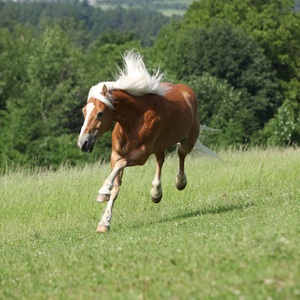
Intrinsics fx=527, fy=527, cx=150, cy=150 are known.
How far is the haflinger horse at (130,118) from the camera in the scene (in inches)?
312

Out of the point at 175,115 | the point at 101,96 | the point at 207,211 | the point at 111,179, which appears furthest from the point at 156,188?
the point at 101,96

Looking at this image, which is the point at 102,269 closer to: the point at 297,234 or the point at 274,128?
the point at 297,234

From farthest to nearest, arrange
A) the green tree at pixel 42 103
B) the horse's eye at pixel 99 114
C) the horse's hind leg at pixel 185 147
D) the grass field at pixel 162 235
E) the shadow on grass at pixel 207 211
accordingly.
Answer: the green tree at pixel 42 103, the horse's hind leg at pixel 185 147, the shadow on grass at pixel 207 211, the horse's eye at pixel 99 114, the grass field at pixel 162 235

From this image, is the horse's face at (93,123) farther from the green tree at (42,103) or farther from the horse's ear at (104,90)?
the green tree at (42,103)

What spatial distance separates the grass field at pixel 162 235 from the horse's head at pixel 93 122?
1420 mm

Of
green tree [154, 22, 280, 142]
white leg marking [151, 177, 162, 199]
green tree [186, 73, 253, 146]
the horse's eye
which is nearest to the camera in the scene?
the horse's eye

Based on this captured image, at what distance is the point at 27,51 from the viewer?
225 ft

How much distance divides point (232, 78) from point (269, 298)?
158 feet

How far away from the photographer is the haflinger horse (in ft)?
26.0

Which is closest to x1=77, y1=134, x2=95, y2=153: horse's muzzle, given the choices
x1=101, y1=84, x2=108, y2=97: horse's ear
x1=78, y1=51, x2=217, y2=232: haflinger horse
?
x1=78, y1=51, x2=217, y2=232: haflinger horse

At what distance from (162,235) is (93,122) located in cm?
198

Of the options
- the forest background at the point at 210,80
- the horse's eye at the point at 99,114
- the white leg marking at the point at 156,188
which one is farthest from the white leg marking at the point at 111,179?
the forest background at the point at 210,80

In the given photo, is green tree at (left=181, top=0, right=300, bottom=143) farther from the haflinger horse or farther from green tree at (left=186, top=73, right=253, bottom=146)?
the haflinger horse

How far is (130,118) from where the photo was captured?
27.3ft
